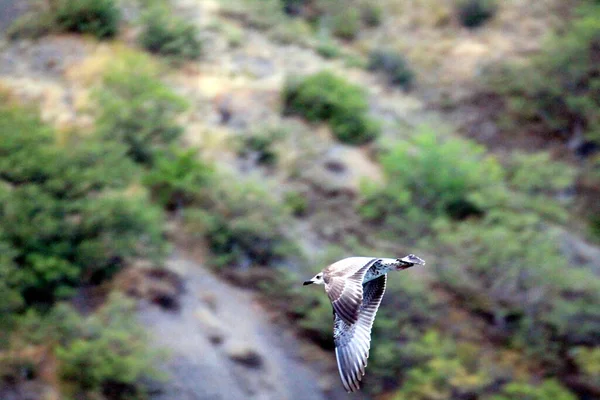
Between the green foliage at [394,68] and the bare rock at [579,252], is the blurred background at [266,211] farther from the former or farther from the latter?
the green foliage at [394,68]

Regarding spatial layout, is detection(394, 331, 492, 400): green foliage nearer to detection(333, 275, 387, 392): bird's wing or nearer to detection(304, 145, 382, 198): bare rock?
detection(304, 145, 382, 198): bare rock

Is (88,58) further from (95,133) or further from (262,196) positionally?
(262,196)

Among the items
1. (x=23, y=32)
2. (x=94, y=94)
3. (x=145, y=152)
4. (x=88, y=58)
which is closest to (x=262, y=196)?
(x=145, y=152)

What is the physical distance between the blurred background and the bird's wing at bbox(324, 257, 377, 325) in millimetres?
9306

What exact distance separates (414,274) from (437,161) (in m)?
3.74

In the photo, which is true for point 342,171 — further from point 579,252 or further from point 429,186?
point 579,252

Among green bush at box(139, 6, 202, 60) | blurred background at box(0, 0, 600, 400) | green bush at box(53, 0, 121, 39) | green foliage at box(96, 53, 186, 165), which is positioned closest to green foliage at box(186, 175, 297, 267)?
blurred background at box(0, 0, 600, 400)

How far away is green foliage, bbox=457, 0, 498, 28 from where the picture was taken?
35.6m

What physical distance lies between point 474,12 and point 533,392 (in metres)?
19.2

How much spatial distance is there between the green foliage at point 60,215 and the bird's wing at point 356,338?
30.7 feet

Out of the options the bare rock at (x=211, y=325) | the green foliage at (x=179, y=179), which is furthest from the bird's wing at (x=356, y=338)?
the green foliage at (x=179, y=179)

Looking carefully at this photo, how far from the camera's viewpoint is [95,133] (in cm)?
2233

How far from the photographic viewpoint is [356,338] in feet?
32.6

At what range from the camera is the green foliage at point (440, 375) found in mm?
19234
